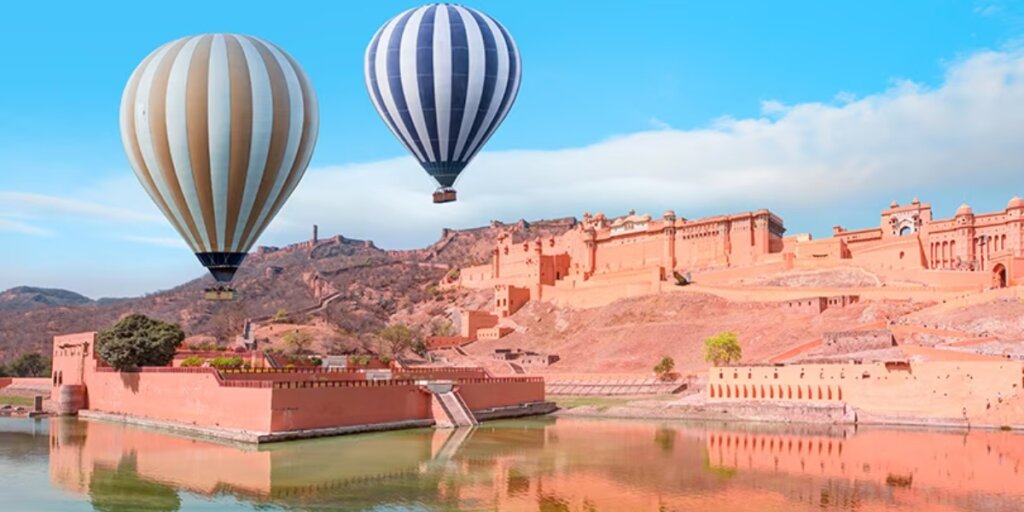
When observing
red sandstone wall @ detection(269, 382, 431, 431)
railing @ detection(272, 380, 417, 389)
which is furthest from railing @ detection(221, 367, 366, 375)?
red sandstone wall @ detection(269, 382, 431, 431)

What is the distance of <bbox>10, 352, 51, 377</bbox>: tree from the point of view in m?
47.5

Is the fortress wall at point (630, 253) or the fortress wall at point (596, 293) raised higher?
the fortress wall at point (630, 253)

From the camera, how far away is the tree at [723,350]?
127 ft

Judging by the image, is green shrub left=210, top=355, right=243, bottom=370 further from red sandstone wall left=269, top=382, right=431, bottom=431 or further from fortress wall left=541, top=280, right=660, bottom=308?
fortress wall left=541, top=280, right=660, bottom=308

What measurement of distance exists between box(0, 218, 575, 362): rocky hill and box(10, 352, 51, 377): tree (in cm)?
1130

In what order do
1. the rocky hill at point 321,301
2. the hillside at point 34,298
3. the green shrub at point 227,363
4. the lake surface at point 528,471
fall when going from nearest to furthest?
the lake surface at point 528,471 < the green shrub at point 227,363 < the rocky hill at point 321,301 < the hillside at point 34,298

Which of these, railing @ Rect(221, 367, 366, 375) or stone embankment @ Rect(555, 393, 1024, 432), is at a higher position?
railing @ Rect(221, 367, 366, 375)

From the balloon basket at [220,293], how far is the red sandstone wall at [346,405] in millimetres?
4284

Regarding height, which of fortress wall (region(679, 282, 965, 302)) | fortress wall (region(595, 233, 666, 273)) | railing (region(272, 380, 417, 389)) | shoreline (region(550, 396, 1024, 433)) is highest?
fortress wall (region(595, 233, 666, 273))

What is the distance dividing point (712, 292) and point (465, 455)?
99.2 ft

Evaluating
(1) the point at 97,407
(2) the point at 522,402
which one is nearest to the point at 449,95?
A: (2) the point at 522,402

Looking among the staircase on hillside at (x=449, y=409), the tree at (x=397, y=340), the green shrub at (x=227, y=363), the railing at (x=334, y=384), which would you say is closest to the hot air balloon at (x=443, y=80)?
the railing at (x=334, y=384)

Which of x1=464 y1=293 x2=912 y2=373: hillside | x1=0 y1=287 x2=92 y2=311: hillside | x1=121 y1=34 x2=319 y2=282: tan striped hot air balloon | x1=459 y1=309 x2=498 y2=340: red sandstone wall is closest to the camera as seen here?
x1=121 y1=34 x2=319 y2=282: tan striped hot air balloon

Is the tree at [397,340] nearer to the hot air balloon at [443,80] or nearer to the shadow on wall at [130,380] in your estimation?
the shadow on wall at [130,380]
